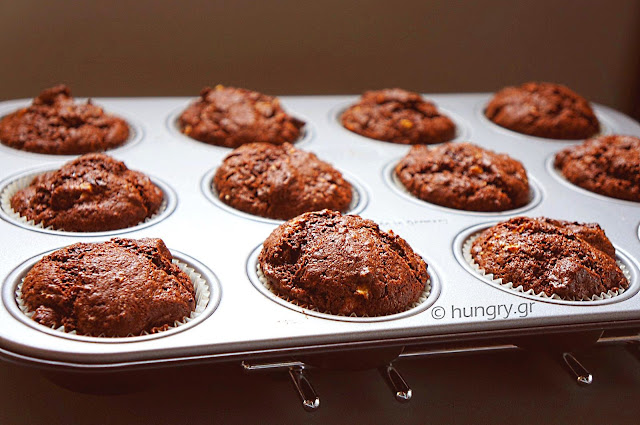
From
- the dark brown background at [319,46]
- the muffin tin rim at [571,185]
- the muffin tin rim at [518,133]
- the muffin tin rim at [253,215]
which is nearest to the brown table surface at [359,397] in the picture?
the muffin tin rim at [253,215]

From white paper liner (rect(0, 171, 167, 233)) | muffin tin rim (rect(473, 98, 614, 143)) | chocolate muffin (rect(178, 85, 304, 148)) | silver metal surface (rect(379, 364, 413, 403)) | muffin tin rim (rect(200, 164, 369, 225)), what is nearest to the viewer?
silver metal surface (rect(379, 364, 413, 403))

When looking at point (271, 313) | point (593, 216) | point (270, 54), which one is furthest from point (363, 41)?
point (271, 313)

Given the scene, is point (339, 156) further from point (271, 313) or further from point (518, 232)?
point (271, 313)

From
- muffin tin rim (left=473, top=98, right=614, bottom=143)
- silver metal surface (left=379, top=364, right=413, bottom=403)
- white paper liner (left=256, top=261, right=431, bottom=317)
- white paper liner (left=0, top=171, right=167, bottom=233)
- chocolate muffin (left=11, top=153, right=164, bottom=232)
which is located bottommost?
silver metal surface (left=379, top=364, right=413, bottom=403)

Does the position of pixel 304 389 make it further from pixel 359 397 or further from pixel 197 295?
pixel 197 295

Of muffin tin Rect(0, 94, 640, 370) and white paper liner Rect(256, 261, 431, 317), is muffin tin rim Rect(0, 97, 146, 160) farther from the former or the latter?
white paper liner Rect(256, 261, 431, 317)

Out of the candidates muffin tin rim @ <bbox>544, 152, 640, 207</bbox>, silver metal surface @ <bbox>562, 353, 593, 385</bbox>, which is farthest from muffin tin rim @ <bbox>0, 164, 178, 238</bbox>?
muffin tin rim @ <bbox>544, 152, 640, 207</bbox>
